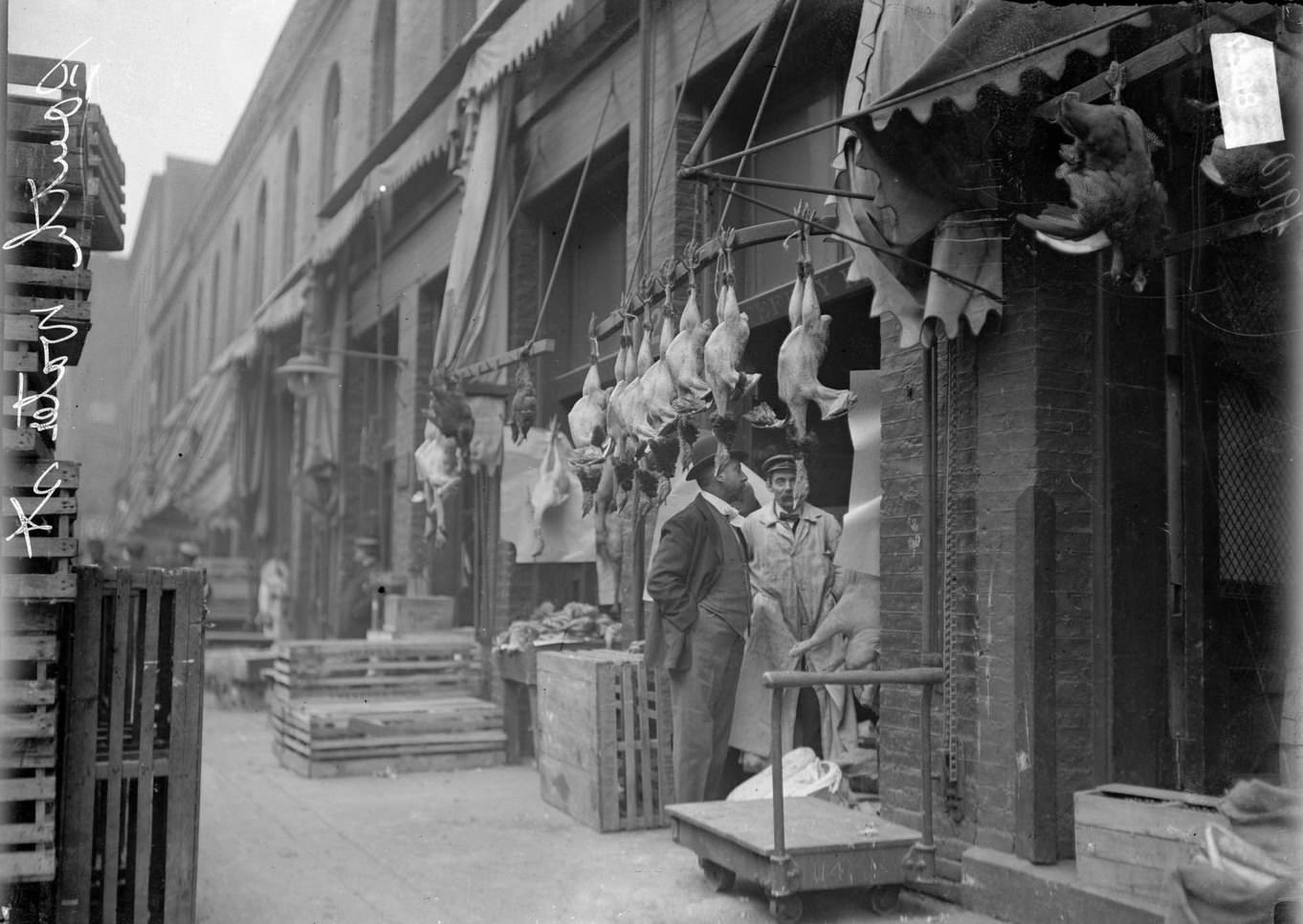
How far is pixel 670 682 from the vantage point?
26.3 feet

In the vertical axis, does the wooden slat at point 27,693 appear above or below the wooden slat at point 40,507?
below

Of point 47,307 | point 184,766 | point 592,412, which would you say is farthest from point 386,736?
point 47,307

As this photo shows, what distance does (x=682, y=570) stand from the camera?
7.87 meters

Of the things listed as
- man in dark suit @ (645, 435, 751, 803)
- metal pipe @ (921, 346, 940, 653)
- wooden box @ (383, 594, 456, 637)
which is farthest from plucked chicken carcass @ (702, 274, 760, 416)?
wooden box @ (383, 594, 456, 637)

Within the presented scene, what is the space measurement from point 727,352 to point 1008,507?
1.63 m

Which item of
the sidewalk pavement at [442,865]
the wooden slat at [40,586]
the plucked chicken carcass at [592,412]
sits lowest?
the sidewalk pavement at [442,865]

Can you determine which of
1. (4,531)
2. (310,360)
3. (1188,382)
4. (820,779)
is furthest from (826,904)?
(310,360)

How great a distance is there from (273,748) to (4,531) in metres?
6.63

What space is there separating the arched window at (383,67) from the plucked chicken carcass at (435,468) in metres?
3.49

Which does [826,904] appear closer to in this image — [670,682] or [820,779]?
[820,779]

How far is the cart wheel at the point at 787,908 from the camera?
5766 millimetres

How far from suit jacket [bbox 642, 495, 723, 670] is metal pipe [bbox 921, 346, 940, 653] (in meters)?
1.81

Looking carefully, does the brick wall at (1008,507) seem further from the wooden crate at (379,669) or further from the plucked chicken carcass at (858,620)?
the wooden crate at (379,669)

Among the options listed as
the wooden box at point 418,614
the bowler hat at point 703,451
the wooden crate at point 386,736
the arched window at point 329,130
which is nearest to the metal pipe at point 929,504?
the bowler hat at point 703,451
